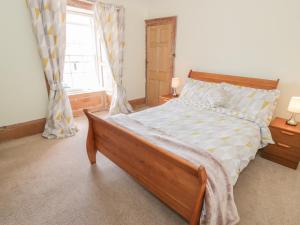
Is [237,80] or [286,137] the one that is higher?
[237,80]

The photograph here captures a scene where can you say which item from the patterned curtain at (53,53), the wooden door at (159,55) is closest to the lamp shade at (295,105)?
the wooden door at (159,55)

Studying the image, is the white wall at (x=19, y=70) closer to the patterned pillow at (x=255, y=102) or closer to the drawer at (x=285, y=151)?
the patterned pillow at (x=255, y=102)

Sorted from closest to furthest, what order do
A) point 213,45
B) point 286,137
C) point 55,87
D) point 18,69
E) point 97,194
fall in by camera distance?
1. point 97,194
2. point 286,137
3. point 18,69
4. point 55,87
5. point 213,45

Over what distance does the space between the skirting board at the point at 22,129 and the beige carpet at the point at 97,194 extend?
45 cm

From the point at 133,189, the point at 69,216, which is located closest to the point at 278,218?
the point at 133,189

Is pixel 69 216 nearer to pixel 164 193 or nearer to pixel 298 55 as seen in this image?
pixel 164 193

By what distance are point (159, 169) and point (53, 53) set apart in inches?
105

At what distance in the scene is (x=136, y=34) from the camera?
424 cm

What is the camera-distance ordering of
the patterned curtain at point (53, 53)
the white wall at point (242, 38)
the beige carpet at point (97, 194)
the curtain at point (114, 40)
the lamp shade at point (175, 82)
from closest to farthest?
the beige carpet at point (97, 194) → the white wall at point (242, 38) → the patterned curtain at point (53, 53) → the curtain at point (114, 40) → the lamp shade at point (175, 82)

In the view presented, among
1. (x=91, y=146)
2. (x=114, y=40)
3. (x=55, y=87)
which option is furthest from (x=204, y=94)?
(x=55, y=87)

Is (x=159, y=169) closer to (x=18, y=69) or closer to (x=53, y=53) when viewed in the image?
(x=53, y=53)

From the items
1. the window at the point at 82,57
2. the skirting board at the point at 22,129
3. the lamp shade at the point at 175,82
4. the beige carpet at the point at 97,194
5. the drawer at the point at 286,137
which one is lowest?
the beige carpet at the point at 97,194

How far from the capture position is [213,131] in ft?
6.56

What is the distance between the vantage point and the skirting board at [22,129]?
9.44ft
